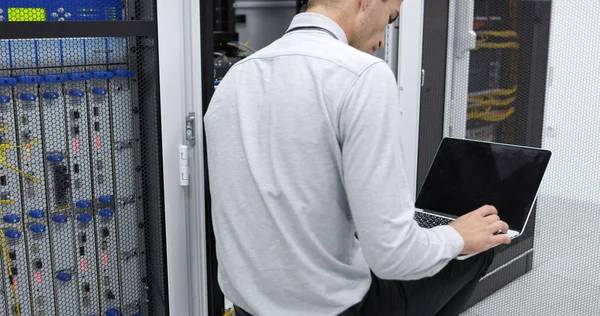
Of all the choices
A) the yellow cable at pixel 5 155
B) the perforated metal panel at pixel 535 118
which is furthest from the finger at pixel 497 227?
the yellow cable at pixel 5 155

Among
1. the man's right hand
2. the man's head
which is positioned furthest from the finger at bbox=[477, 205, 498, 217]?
the man's head

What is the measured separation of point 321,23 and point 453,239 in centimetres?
50

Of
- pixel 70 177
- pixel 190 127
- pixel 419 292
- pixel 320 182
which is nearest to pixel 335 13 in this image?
pixel 320 182

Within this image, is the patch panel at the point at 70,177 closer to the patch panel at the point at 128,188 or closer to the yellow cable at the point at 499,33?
the patch panel at the point at 128,188

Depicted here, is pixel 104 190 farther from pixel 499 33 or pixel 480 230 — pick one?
pixel 499 33

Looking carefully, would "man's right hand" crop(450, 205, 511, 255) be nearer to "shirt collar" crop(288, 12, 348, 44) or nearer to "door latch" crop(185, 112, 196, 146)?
"shirt collar" crop(288, 12, 348, 44)

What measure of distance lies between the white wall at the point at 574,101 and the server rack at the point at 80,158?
3.97ft

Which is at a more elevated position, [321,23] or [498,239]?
[321,23]

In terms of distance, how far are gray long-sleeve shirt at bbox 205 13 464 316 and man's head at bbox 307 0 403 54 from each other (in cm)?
3

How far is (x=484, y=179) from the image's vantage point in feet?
5.68

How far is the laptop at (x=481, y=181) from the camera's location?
1.63 metres

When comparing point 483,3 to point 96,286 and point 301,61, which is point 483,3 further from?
point 96,286

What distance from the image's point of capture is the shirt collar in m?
1.33

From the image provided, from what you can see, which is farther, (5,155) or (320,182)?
(5,155)
